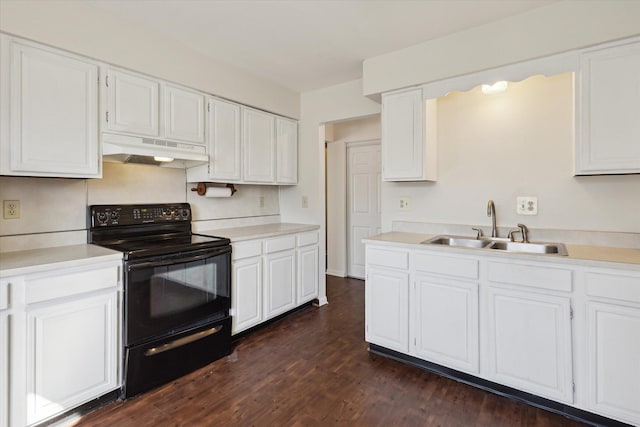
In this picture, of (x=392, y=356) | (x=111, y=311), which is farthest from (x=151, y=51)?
(x=392, y=356)

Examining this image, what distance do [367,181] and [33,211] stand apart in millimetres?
3668

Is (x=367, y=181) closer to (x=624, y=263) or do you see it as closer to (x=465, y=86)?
(x=465, y=86)

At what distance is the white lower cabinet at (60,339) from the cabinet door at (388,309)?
68.1 inches

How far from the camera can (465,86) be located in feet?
7.88

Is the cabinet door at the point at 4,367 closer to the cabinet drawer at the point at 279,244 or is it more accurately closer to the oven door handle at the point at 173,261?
the oven door handle at the point at 173,261

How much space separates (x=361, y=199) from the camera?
4719 mm

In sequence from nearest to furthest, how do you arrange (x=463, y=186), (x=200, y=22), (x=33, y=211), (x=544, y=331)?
(x=544, y=331)
(x=33, y=211)
(x=200, y=22)
(x=463, y=186)

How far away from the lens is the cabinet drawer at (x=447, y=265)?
6.77 feet

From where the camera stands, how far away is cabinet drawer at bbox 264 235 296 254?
301 centimetres

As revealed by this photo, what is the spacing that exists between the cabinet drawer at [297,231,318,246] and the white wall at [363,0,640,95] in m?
1.59

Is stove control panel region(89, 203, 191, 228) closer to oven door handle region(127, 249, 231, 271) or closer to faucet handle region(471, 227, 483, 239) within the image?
oven door handle region(127, 249, 231, 271)

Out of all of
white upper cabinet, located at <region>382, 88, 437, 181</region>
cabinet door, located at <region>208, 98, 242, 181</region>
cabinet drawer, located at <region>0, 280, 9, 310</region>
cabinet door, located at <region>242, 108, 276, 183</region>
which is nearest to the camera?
cabinet drawer, located at <region>0, 280, 9, 310</region>

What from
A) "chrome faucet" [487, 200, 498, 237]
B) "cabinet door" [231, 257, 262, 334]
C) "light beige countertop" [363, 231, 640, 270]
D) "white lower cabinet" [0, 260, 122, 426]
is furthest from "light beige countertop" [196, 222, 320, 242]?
"chrome faucet" [487, 200, 498, 237]

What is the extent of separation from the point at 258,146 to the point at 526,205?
2.44m
